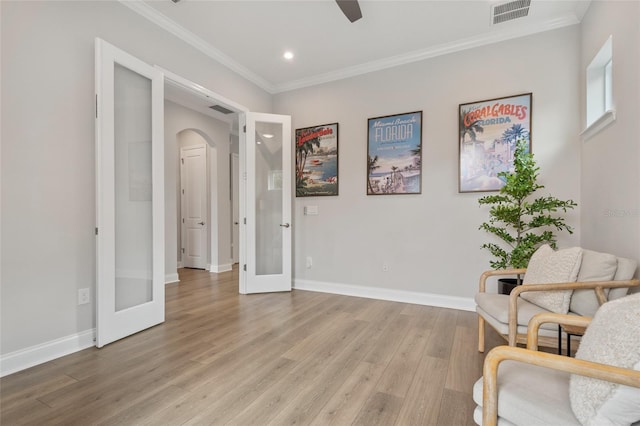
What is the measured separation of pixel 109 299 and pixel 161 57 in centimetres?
236

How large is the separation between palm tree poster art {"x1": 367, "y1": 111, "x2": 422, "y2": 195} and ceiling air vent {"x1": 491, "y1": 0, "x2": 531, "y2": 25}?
1103 mm

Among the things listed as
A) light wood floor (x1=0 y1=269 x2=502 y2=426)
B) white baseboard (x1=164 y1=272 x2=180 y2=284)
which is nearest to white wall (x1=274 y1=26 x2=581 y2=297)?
light wood floor (x1=0 y1=269 x2=502 y2=426)

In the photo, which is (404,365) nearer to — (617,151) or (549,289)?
(549,289)

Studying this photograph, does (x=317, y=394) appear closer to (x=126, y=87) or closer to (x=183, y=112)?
(x=126, y=87)

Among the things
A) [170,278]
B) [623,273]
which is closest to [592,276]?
[623,273]

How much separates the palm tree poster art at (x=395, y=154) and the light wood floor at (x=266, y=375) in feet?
5.01

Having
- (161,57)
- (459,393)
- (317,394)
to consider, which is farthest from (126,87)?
(459,393)

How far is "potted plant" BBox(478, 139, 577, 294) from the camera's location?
2668 millimetres

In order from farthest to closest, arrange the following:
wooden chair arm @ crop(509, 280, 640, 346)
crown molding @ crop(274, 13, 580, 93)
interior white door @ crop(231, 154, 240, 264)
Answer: interior white door @ crop(231, 154, 240, 264) → crown molding @ crop(274, 13, 580, 93) → wooden chair arm @ crop(509, 280, 640, 346)

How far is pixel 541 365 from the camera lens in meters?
0.96

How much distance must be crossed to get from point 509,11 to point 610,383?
10.6 ft

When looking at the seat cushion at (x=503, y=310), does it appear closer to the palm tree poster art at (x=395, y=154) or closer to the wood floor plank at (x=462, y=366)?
the wood floor plank at (x=462, y=366)

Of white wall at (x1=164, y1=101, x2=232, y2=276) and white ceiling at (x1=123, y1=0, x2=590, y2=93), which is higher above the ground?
white ceiling at (x1=123, y1=0, x2=590, y2=93)

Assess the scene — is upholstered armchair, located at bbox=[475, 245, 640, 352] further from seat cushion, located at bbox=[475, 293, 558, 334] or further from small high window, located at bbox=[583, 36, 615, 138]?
small high window, located at bbox=[583, 36, 615, 138]
